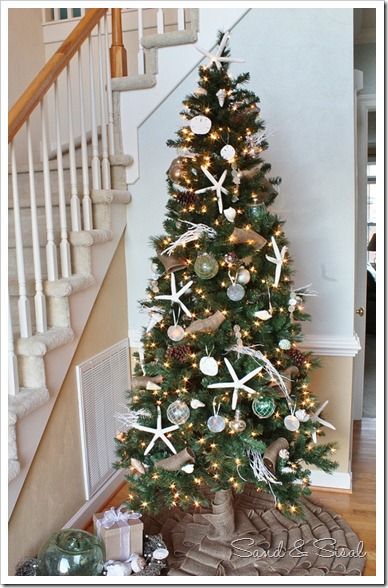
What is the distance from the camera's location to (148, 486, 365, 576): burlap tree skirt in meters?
1.84

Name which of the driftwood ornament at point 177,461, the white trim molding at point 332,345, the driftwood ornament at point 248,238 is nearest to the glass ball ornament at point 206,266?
the driftwood ornament at point 248,238

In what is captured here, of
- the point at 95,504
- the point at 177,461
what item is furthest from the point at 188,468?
the point at 95,504

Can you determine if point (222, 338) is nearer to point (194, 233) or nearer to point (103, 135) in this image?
point (194, 233)

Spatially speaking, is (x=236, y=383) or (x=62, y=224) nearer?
(x=236, y=383)

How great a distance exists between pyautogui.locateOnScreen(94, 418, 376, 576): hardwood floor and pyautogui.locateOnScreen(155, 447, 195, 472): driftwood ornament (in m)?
0.83

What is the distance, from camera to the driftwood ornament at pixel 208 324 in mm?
1712

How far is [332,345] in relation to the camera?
7.84 ft

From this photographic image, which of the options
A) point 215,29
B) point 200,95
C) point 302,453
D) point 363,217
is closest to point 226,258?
point 200,95

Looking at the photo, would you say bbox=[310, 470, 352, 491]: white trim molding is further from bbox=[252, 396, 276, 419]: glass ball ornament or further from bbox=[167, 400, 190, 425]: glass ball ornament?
bbox=[167, 400, 190, 425]: glass ball ornament

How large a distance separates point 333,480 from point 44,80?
2.32m

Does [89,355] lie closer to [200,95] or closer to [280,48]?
[200,95]

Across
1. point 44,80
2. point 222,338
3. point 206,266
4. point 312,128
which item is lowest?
point 222,338

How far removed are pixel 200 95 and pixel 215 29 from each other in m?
0.80

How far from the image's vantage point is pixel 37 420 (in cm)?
184
